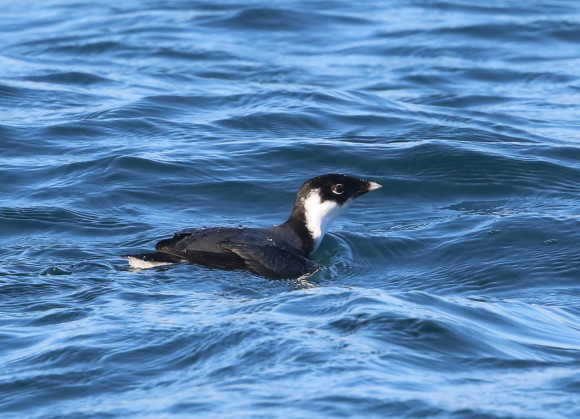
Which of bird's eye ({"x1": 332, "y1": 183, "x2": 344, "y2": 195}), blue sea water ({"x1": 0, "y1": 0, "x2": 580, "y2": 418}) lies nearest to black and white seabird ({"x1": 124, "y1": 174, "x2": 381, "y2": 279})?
bird's eye ({"x1": 332, "y1": 183, "x2": 344, "y2": 195})

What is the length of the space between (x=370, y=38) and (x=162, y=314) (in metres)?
12.5

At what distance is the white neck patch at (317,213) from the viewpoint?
399 inches

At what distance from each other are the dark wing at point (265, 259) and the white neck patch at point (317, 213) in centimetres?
64

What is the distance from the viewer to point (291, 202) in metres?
12.1

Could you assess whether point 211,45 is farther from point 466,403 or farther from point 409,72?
point 466,403

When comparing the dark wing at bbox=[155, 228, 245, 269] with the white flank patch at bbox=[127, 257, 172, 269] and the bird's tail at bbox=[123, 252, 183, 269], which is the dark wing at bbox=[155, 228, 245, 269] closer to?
the bird's tail at bbox=[123, 252, 183, 269]

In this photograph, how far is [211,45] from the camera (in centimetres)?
1966

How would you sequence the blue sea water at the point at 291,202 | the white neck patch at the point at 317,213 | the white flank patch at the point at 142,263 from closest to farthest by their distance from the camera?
the blue sea water at the point at 291,202
the white flank patch at the point at 142,263
the white neck patch at the point at 317,213

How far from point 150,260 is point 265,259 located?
2.87 ft

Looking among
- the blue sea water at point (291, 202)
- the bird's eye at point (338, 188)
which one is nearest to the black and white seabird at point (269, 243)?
the bird's eye at point (338, 188)

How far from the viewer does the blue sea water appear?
7227 millimetres

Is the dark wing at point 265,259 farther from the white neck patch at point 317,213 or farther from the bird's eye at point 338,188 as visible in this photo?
the bird's eye at point 338,188

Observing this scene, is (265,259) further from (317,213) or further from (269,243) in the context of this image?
(317,213)

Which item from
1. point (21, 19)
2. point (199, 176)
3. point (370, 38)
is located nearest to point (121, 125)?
point (199, 176)
